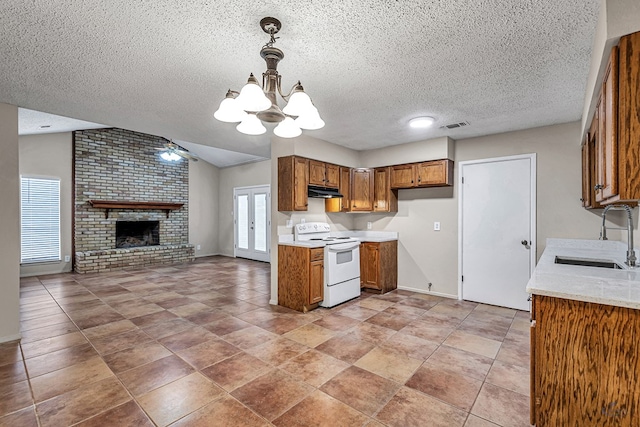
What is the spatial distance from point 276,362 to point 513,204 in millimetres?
3468

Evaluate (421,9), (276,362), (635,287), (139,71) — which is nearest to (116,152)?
(139,71)

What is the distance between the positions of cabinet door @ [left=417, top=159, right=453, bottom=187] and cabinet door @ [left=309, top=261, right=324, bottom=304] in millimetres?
1934

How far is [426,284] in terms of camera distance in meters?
4.77

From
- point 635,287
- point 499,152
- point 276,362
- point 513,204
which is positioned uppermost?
point 499,152

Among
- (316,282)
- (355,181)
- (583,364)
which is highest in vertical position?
(355,181)

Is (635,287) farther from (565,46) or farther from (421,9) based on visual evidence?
(421,9)

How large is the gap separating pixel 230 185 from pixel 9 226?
5876mm

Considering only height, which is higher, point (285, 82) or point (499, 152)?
point (285, 82)

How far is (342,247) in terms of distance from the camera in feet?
14.0

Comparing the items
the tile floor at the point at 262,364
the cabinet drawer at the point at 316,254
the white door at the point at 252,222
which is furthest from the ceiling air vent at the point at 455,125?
the white door at the point at 252,222

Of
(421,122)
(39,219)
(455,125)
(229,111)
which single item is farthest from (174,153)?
(455,125)

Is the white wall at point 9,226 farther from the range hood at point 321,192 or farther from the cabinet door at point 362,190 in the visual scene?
the cabinet door at point 362,190

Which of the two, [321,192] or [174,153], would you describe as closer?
[321,192]

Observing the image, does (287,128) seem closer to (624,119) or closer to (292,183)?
(624,119)
